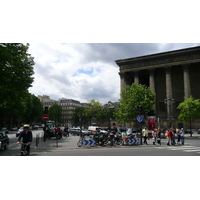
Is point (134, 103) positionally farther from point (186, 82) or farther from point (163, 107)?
point (163, 107)

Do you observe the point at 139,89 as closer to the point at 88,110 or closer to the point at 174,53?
the point at 174,53

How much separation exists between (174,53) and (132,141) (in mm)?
36438

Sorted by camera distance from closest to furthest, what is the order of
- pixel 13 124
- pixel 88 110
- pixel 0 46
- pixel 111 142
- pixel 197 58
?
pixel 0 46 → pixel 111 142 → pixel 197 58 → pixel 88 110 → pixel 13 124

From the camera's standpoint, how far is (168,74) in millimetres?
48281

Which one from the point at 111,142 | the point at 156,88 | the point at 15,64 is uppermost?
the point at 156,88

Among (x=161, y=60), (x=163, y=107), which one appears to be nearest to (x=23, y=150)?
(x=161, y=60)

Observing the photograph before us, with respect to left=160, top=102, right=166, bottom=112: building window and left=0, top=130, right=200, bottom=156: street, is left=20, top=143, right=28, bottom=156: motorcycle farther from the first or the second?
left=160, top=102, right=166, bottom=112: building window

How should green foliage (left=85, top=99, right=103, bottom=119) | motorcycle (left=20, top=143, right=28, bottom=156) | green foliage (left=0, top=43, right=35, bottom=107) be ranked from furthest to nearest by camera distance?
green foliage (left=85, top=99, right=103, bottom=119) → green foliage (left=0, top=43, right=35, bottom=107) → motorcycle (left=20, top=143, right=28, bottom=156)

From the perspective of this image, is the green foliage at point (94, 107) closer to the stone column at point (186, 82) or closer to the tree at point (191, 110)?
the stone column at point (186, 82)

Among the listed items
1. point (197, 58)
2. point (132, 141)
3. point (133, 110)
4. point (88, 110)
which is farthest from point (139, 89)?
point (88, 110)

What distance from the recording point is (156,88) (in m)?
53.9

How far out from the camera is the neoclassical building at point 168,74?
46188mm

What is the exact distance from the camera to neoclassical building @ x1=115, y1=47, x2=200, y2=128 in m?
46.2

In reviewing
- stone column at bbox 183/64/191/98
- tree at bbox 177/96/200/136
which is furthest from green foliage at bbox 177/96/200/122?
stone column at bbox 183/64/191/98
